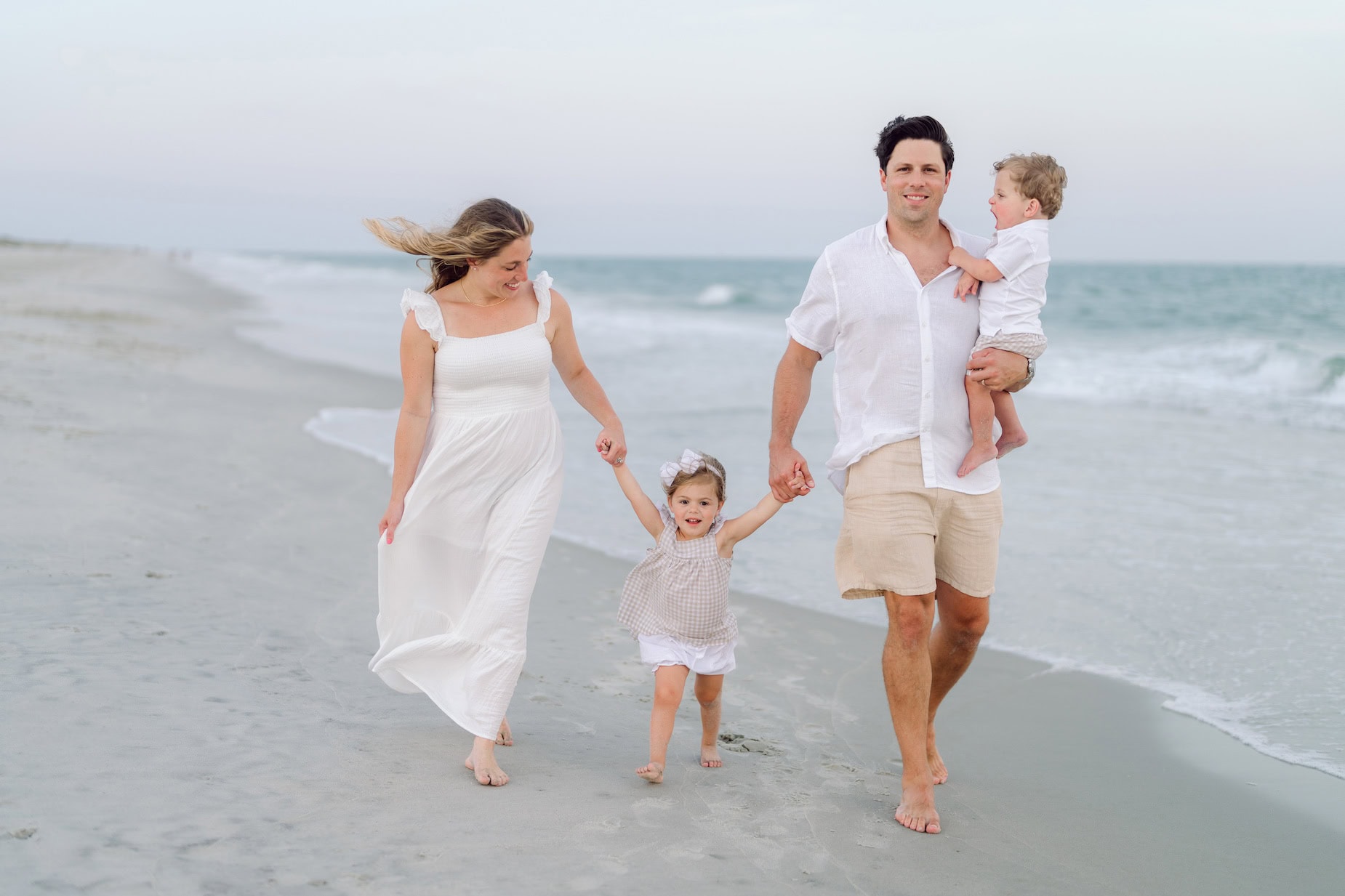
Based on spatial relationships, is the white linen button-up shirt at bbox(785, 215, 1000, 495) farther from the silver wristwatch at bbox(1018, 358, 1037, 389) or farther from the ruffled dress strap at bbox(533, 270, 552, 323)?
the ruffled dress strap at bbox(533, 270, 552, 323)

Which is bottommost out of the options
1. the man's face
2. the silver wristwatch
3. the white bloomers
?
the white bloomers

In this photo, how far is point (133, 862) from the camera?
286 cm

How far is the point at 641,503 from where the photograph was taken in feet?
12.9

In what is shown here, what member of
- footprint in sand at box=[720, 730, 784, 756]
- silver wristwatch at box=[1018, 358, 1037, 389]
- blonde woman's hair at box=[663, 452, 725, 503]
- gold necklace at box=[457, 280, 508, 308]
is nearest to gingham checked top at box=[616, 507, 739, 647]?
blonde woman's hair at box=[663, 452, 725, 503]

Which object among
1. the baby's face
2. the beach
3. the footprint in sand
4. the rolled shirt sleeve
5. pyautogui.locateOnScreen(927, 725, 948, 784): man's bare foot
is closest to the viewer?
the beach

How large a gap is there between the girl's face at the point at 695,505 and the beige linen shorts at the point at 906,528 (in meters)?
0.45

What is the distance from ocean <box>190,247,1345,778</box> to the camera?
17.4 feet

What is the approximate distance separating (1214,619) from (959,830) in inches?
112

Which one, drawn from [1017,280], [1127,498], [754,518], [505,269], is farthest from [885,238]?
[1127,498]

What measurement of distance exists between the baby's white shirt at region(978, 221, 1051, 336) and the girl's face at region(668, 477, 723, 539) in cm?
104

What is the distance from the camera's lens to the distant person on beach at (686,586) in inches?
151

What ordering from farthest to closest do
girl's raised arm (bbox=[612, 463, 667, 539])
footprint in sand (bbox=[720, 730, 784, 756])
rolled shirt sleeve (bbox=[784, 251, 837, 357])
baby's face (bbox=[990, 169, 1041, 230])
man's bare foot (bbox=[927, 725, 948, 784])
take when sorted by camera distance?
footprint in sand (bbox=[720, 730, 784, 756]) < man's bare foot (bbox=[927, 725, 948, 784]) < girl's raised arm (bbox=[612, 463, 667, 539]) < rolled shirt sleeve (bbox=[784, 251, 837, 357]) < baby's face (bbox=[990, 169, 1041, 230])

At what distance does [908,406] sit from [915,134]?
2.86 feet

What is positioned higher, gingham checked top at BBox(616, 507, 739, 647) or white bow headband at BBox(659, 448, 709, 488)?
white bow headband at BBox(659, 448, 709, 488)
